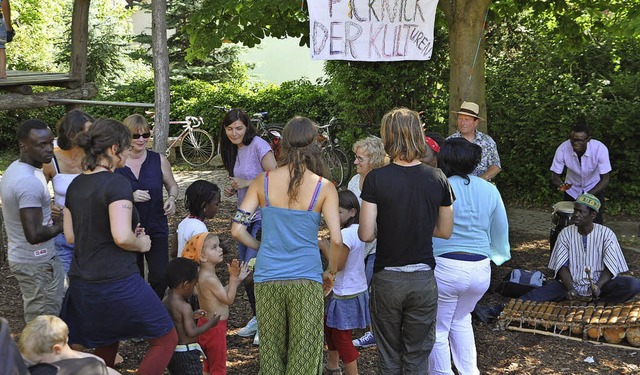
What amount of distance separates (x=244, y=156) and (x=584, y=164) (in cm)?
372

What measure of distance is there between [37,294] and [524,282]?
14.0ft

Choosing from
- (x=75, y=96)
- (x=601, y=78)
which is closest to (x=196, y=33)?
(x=75, y=96)

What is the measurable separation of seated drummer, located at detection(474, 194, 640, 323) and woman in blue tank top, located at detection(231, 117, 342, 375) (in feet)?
8.99

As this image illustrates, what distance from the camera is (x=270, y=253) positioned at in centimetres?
405

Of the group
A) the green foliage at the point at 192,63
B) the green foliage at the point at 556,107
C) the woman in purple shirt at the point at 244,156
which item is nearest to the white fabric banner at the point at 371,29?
the woman in purple shirt at the point at 244,156

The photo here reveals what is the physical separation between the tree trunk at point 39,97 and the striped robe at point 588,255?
6.21 m

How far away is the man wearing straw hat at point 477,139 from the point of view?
671cm

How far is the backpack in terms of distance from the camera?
6.87 m

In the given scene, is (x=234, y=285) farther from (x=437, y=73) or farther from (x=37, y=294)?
(x=437, y=73)

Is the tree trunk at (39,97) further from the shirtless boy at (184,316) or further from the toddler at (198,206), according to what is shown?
the shirtless boy at (184,316)

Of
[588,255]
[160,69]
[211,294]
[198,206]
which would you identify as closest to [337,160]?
[160,69]

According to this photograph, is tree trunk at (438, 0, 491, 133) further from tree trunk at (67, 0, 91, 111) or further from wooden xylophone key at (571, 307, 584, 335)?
tree trunk at (67, 0, 91, 111)

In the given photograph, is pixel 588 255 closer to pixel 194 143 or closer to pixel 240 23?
pixel 240 23

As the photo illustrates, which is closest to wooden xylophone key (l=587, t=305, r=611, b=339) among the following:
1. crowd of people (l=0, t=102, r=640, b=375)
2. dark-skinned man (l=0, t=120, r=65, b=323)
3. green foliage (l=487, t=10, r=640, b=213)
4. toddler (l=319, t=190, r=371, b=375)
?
crowd of people (l=0, t=102, r=640, b=375)
